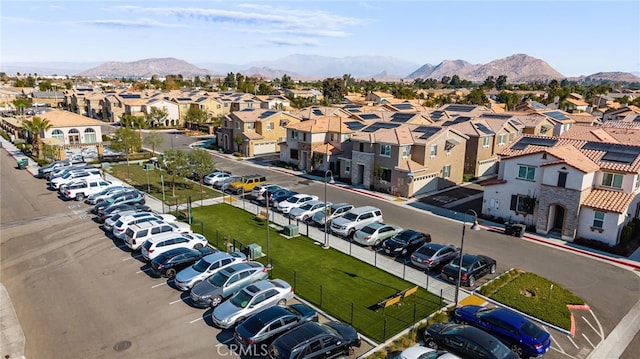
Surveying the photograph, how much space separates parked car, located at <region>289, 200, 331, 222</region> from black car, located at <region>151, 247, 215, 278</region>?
32.9 ft

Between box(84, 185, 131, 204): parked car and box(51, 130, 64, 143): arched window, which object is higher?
box(51, 130, 64, 143): arched window

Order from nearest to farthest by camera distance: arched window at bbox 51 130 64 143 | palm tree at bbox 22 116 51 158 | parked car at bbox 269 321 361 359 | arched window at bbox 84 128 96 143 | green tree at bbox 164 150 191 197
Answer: parked car at bbox 269 321 361 359 < green tree at bbox 164 150 191 197 < palm tree at bbox 22 116 51 158 < arched window at bbox 51 130 64 143 < arched window at bbox 84 128 96 143

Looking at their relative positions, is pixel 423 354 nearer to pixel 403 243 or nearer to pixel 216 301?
pixel 216 301

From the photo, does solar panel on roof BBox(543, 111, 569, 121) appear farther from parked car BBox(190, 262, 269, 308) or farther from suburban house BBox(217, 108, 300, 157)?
parked car BBox(190, 262, 269, 308)

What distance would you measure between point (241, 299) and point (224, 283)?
1.94 meters

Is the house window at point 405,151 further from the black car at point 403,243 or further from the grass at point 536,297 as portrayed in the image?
the grass at point 536,297

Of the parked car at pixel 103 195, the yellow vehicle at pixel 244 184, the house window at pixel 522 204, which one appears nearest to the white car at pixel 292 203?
the yellow vehicle at pixel 244 184

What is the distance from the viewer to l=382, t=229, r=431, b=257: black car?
26828mm

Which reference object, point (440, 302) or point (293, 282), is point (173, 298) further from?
point (440, 302)

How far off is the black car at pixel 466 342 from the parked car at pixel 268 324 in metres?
5.22

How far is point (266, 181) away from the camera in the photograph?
46219 millimetres

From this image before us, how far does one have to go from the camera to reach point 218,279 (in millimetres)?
21188

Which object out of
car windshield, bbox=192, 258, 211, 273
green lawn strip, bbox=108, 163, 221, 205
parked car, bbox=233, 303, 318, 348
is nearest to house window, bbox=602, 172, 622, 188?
parked car, bbox=233, 303, 318, 348

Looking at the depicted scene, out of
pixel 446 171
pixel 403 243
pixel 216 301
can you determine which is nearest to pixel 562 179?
pixel 403 243
